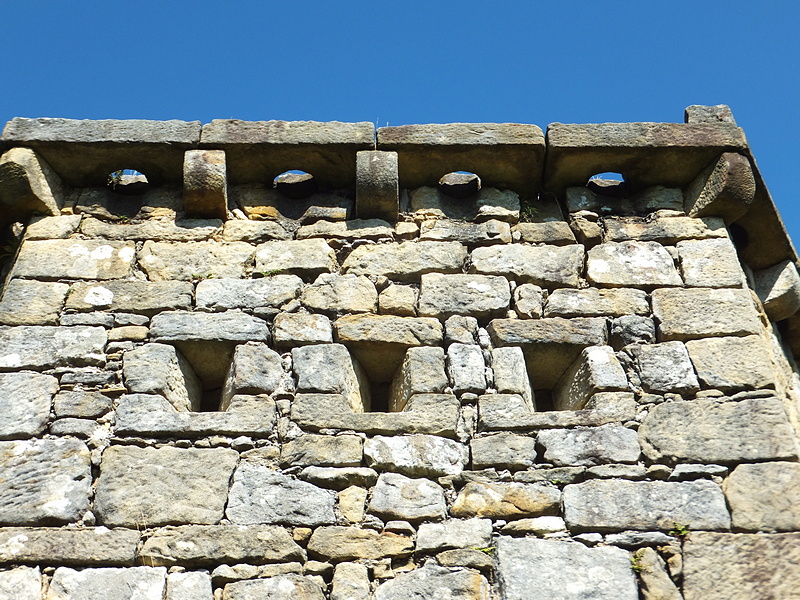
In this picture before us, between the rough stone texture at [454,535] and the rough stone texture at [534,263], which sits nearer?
the rough stone texture at [454,535]

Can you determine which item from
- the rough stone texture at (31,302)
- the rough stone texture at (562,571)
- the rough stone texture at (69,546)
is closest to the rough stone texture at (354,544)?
the rough stone texture at (562,571)

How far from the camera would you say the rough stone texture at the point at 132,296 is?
432 cm

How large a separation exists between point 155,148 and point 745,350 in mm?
3071

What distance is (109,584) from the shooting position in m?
3.34

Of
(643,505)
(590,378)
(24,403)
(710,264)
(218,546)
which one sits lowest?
(218,546)

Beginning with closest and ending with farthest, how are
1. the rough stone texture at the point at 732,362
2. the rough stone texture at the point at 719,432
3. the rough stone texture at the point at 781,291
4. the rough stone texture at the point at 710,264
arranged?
the rough stone texture at the point at 719,432
the rough stone texture at the point at 732,362
the rough stone texture at the point at 710,264
the rough stone texture at the point at 781,291

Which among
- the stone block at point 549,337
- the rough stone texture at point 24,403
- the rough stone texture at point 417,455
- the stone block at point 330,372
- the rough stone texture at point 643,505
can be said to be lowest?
the rough stone texture at point 643,505

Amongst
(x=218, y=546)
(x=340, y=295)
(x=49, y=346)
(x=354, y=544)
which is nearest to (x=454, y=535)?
(x=354, y=544)

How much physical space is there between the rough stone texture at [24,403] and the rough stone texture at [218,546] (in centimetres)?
77

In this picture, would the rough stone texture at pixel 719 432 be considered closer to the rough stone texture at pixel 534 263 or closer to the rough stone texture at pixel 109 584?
the rough stone texture at pixel 534 263

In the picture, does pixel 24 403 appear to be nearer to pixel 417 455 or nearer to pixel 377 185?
pixel 417 455

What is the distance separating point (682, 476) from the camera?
12.0ft

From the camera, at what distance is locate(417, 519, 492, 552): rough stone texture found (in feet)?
11.4

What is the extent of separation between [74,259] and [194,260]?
59cm
